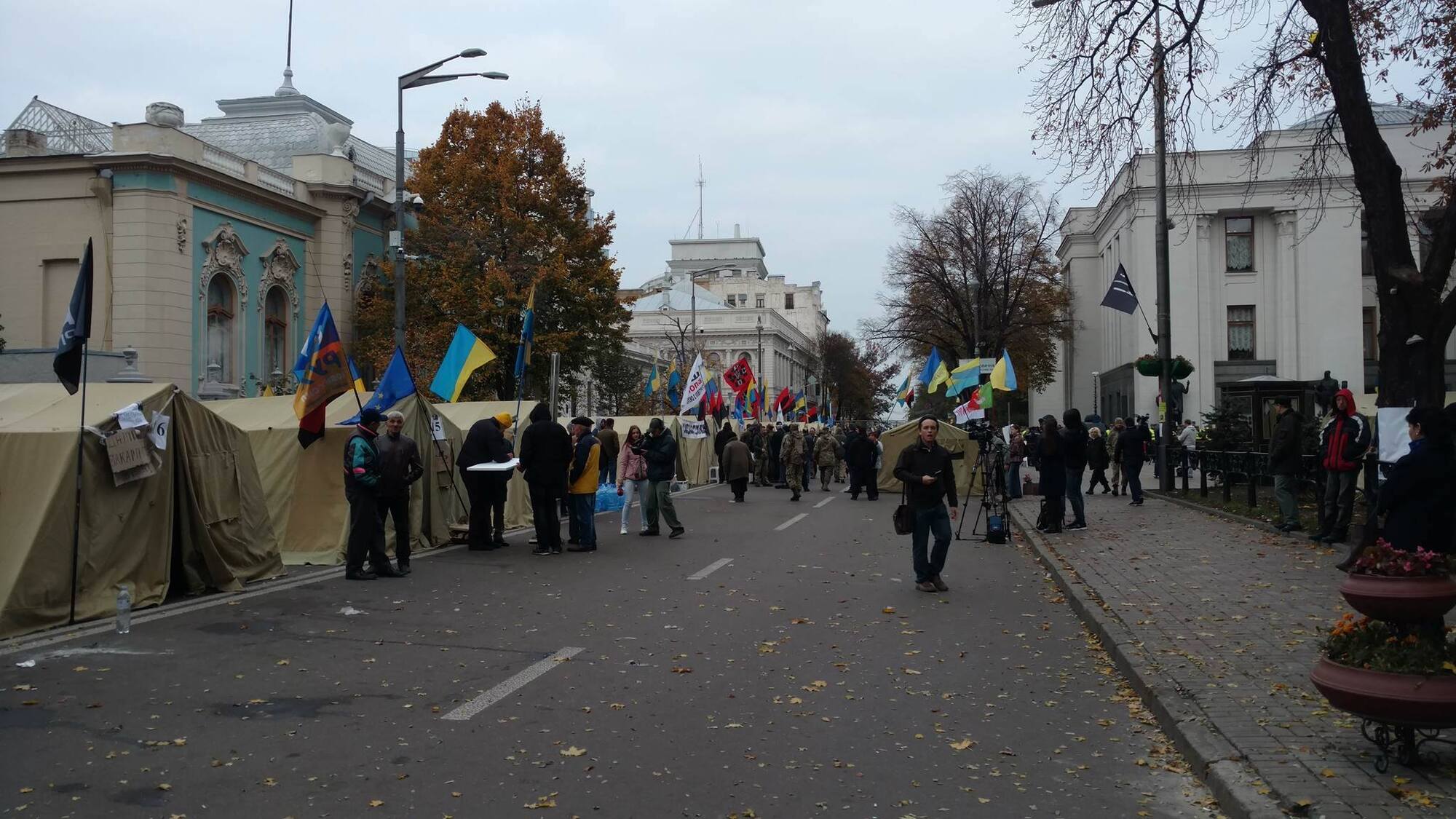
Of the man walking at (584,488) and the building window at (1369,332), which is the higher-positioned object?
the building window at (1369,332)

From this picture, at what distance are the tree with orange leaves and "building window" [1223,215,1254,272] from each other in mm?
29527

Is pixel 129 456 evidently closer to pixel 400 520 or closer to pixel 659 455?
pixel 400 520

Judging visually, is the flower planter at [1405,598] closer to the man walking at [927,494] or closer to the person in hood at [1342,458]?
the man walking at [927,494]

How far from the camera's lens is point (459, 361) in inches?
683

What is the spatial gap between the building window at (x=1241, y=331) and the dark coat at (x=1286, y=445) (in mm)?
41267

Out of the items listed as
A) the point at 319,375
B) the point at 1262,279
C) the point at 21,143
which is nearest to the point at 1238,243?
the point at 1262,279

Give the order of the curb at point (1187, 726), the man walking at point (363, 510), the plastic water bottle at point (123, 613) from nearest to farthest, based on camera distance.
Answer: the curb at point (1187, 726) → the plastic water bottle at point (123, 613) → the man walking at point (363, 510)

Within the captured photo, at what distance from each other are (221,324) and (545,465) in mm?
23254

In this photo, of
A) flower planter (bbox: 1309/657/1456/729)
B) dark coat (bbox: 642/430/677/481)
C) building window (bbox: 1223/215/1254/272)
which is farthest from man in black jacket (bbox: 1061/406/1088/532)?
building window (bbox: 1223/215/1254/272)

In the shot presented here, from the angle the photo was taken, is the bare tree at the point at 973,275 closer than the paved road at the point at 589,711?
No

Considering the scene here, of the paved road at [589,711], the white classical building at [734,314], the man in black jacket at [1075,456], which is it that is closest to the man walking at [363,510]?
the paved road at [589,711]

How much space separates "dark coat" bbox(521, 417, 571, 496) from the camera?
14492mm

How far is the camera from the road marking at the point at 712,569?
42.4 feet

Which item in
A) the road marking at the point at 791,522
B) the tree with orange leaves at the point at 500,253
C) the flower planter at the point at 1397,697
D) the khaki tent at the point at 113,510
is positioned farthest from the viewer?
the tree with orange leaves at the point at 500,253
